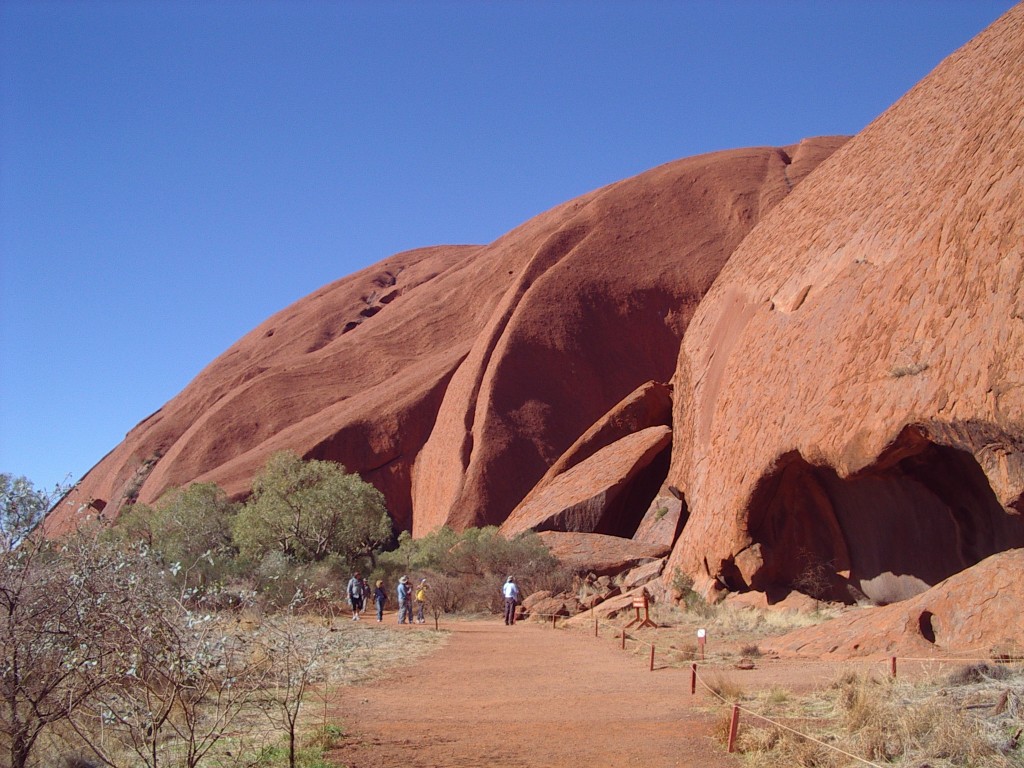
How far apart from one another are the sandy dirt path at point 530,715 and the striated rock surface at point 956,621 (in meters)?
2.60

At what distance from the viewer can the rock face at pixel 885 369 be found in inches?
480

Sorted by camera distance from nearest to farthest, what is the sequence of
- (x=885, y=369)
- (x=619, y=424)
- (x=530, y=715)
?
1. (x=530, y=715)
2. (x=885, y=369)
3. (x=619, y=424)

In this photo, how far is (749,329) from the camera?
20859 millimetres

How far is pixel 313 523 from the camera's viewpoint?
28.8 metres

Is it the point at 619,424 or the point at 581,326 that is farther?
the point at 581,326

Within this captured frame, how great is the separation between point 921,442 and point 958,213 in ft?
11.4

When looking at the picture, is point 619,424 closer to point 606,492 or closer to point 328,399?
Answer: point 606,492

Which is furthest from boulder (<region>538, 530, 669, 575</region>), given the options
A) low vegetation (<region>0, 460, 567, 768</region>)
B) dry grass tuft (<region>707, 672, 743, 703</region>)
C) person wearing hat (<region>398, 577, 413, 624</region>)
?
dry grass tuft (<region>707, 672, 743, 703</region>)

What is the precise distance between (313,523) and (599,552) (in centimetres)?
902

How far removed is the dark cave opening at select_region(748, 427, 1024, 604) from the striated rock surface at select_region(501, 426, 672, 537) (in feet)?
37.3

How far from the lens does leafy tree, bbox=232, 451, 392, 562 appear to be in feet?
93.2

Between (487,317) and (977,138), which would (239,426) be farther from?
(977,138)

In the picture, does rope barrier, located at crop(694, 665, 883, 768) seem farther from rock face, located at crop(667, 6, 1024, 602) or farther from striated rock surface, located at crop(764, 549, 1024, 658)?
rock face, located at crop(667, 6, 1024, 602)

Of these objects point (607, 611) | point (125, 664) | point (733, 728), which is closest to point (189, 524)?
point (607, 611)
